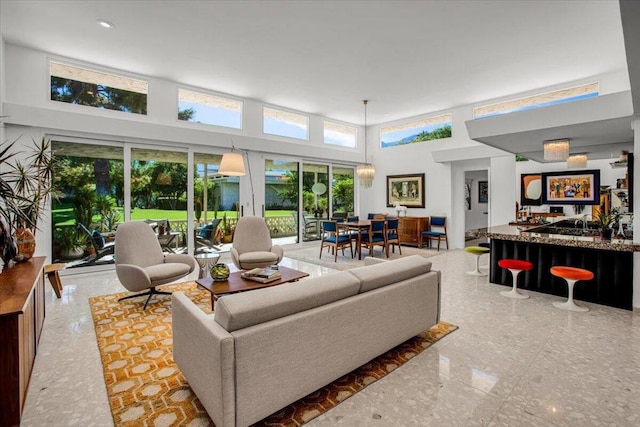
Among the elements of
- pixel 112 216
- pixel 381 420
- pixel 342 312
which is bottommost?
pixel 381 420

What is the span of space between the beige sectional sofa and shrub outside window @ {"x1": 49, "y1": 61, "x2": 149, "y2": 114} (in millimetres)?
4951

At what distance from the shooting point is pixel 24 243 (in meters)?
3.28

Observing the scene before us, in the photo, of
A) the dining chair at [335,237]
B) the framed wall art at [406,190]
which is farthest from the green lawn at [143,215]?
the framed wall art at [406,190]

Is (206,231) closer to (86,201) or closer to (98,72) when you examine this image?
(86,201)

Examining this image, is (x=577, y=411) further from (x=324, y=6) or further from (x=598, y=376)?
(x=324, y=6)

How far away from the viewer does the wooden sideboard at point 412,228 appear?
27.0ft

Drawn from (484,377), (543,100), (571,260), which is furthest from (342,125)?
(484,377)

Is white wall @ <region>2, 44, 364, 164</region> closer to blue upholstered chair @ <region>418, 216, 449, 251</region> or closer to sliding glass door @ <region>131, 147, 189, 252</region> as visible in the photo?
sliding glass door @ <region>131, 147, 189, 252</region>

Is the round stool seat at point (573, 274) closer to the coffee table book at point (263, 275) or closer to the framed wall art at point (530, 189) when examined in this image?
the coffee table book at point (263, 275)

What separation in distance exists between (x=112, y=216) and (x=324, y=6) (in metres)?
4.79

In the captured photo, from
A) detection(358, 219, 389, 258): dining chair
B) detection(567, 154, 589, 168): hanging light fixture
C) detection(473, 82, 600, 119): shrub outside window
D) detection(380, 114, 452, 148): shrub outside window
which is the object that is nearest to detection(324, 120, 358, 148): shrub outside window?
detection(380, 114, 452, 148): shrub outside window

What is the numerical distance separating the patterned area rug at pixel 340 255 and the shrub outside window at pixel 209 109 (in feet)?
10.5

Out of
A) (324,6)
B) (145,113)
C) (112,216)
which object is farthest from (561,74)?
(112,216)

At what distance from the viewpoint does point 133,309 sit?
373 centimetres
